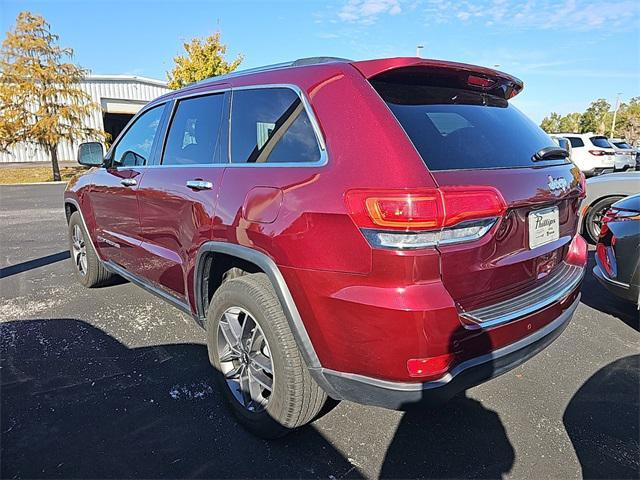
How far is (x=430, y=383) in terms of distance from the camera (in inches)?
72.2

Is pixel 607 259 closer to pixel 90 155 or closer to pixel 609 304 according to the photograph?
pixel 609 304

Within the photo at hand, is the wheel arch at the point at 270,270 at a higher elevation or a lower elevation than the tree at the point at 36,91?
lower

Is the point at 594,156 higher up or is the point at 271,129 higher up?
the point at 594,156

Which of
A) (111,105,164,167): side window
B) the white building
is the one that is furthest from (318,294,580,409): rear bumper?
the white building

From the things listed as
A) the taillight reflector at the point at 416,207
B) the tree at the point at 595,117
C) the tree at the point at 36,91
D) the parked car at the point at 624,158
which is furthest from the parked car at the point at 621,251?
the tree at the point at 595,117

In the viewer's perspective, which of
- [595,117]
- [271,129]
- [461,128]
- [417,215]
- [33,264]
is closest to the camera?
[417,215]

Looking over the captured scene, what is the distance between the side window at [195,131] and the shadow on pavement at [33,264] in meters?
3.64

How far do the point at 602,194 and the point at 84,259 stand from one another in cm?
680

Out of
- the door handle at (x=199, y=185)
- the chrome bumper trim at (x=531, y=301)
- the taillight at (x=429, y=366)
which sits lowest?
the taillight at (x=429, y=366)

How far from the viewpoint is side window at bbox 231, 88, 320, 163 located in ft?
7.12

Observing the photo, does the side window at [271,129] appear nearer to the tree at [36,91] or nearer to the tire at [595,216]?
the tire at [595,216]

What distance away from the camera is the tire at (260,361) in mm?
2154

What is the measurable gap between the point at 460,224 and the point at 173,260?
Answer: 201 centimetres

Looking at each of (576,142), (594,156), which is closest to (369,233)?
(594,156)
